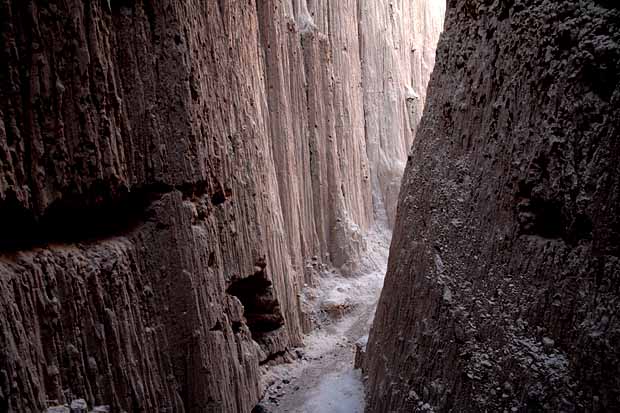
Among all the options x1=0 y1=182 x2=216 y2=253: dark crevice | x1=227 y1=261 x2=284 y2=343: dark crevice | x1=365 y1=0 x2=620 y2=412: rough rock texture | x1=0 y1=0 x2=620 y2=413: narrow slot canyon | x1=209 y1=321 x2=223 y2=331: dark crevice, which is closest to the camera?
x1=365 y1=0 x2=620 y2=412: rough rock texture

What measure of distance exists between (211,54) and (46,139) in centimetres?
263

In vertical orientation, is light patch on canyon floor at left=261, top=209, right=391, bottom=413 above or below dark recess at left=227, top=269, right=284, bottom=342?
below

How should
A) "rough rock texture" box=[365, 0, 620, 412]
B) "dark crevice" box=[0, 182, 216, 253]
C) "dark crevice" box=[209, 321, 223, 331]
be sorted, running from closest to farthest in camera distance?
"rough rock texture" box=[365, 0, 620, 412]
"dark crevice" box=[0, 182, 216, 253]
"dark crevice" box=[209, 321, 223, 331]

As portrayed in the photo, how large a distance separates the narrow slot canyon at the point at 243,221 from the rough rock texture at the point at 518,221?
1 cm

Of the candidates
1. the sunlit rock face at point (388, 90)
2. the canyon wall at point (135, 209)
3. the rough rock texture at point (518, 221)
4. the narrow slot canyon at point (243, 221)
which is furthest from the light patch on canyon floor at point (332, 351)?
the sunlit rock face at point (388, 90)

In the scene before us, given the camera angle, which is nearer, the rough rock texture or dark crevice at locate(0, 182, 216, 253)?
the rough rock texture

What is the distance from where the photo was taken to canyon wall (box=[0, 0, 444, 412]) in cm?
335

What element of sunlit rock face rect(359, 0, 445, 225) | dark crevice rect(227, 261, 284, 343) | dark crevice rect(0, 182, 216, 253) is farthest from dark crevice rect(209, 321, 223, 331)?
sunlit rock face rect(359, 0, 445, 225)

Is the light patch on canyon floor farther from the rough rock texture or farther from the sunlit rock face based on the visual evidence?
the sunlit rock face

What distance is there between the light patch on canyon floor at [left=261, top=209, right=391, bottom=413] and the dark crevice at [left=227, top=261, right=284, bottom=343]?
650mm

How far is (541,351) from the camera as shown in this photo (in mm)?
2717

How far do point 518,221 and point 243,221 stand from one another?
4.12 m

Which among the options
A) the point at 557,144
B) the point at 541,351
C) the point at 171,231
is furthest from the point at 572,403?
the point at 171,231

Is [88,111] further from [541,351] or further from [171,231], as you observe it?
[541,351]
